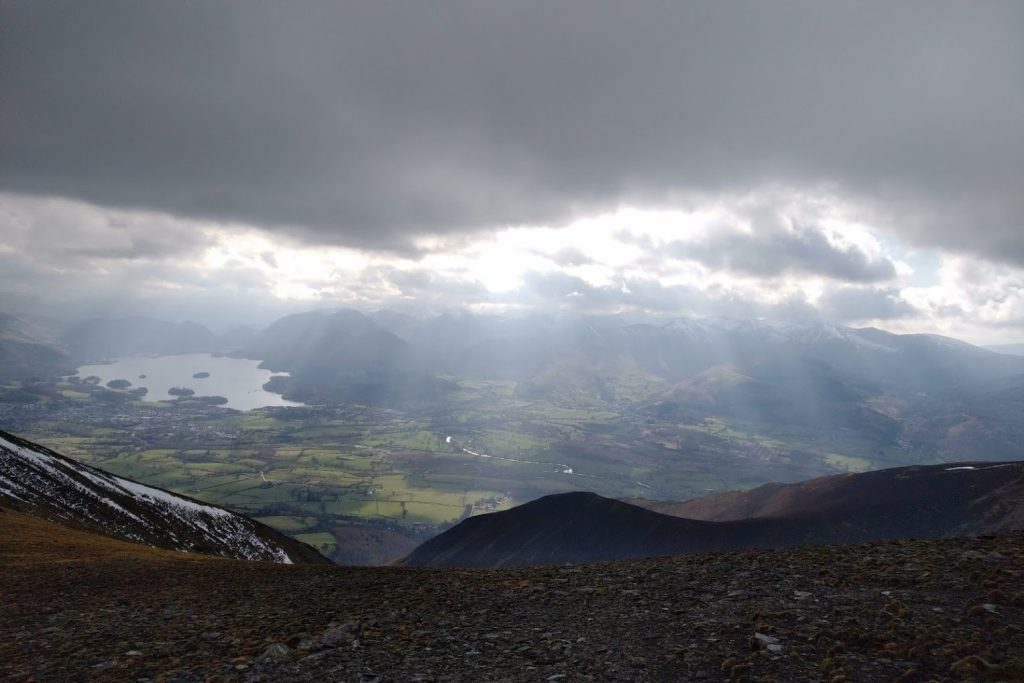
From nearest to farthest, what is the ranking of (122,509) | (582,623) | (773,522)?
(582,623), (122,509), (773,522)

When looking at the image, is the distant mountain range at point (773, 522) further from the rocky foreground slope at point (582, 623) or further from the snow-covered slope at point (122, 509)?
the rocky foreground slope at point (582, 623)

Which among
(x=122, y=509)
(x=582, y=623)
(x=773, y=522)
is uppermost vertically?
(x=582, y=623)

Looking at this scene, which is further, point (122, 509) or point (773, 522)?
point (773, 522)

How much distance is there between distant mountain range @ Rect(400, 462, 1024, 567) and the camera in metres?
66.0

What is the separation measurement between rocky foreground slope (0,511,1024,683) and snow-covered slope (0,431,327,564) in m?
40.8

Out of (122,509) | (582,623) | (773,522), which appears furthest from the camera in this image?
(773,522)

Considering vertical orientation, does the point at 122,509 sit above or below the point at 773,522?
above

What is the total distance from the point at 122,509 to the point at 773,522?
271ft

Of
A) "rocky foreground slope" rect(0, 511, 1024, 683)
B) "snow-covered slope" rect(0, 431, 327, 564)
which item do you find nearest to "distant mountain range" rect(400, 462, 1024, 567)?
"snow-covered slope" rect(0, 431, 327, 564)

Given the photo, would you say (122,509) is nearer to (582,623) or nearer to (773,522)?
(582,623)

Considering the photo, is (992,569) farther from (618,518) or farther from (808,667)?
(618,518)

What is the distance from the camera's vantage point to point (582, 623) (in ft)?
36.8

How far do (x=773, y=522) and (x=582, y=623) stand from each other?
75505 millimetres

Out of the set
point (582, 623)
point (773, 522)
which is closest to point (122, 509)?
point (582, 623)
